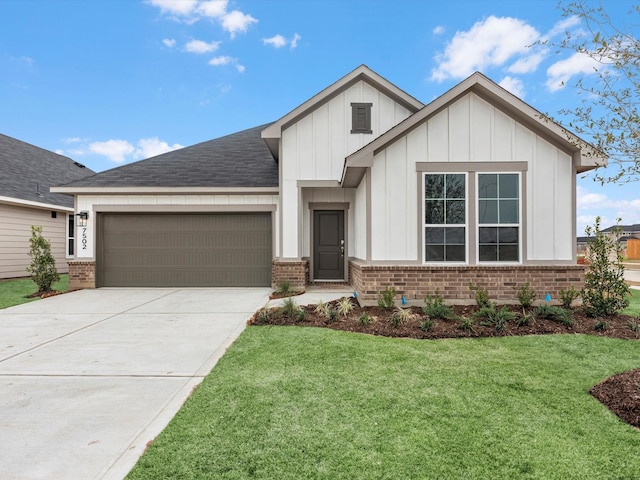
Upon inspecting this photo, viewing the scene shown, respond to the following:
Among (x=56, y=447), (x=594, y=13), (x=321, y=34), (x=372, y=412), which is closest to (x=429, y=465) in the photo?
(x=372, y=412)

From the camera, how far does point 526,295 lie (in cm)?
668

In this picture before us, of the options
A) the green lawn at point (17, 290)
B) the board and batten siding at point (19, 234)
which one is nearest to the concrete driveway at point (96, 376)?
the green lawn at point (17, 290)

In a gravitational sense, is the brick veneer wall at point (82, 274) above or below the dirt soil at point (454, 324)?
above

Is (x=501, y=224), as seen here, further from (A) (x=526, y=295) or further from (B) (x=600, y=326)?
(B) (x=600, y=326)

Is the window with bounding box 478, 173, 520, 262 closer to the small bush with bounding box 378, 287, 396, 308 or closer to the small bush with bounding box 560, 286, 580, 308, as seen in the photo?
the small bush with bounding box 560, 286, 580, 308

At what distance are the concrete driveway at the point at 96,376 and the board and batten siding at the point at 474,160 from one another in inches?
146

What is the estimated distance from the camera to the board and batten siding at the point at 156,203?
1045 centimetres

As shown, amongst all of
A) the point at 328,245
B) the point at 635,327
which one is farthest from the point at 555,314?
the point at 328,245

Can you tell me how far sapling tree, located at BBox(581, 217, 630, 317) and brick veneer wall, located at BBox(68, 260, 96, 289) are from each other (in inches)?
505

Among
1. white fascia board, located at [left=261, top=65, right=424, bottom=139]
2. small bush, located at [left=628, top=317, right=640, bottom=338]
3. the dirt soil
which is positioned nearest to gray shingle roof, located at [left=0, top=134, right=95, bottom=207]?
white fascia board, located at [left=261, top=65, right=424, bottom=139]

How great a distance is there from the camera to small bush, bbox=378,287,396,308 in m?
6.64

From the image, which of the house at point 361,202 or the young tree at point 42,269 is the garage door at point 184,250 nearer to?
the house at point 361,202

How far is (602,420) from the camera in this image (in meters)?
2.86

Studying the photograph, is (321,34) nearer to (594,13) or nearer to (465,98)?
(465,98)
